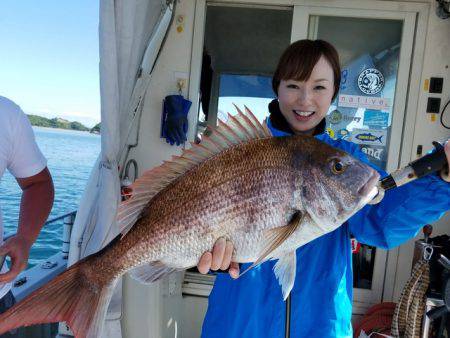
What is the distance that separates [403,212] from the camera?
114 centimetres

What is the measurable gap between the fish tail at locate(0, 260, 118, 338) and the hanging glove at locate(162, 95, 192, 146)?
1.93m

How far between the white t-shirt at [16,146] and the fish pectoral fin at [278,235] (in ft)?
3.97

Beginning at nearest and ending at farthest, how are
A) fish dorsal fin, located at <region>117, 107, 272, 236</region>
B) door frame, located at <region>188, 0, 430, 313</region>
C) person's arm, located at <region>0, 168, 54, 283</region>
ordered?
fish dorsal fin, located at <region>117, 107, 272, 236</region> < person's arm, located at <region>0, 168, 54, 283</region> < door frame, located at <region>188, 0, 430, 313</region>

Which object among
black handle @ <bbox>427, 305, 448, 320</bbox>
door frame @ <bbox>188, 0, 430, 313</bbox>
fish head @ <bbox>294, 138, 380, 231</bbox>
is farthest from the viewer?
door frame @ <bbox>188, 0, 430, 313</bbox>

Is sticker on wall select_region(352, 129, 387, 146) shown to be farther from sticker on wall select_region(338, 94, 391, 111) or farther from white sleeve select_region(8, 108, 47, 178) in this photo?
white sleeve select_region(8, 108, 47, 178)

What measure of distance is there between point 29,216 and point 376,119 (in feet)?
9.08

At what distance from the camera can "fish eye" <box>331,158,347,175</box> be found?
47.3 inches

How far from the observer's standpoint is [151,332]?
2.59 m

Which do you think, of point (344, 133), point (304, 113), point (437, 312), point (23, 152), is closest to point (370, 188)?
point (304, 113)

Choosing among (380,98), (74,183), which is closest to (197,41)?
(380,98)

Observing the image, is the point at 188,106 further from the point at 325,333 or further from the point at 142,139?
the point at 325,333

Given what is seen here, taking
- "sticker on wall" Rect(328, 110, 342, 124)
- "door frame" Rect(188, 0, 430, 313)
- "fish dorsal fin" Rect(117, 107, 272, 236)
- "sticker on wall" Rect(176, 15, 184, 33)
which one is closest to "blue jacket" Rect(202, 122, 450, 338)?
"fish dorsal fin" Rect(117, 107, 272, 236)

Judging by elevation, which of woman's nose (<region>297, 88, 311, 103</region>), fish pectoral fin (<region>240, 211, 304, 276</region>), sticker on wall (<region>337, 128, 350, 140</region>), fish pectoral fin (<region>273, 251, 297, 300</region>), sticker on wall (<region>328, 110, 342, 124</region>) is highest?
sticker on wall (<region>328, 110, 342, 124</region>)

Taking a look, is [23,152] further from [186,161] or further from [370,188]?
[370,188]
